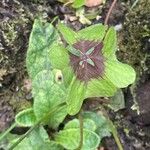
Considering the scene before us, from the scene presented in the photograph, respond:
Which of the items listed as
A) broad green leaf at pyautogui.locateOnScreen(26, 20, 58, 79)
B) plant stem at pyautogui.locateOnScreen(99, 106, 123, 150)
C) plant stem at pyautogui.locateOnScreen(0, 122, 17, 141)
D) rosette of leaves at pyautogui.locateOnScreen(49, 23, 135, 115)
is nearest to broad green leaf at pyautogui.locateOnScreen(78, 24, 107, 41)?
rosette of leaves at pyautogui.locateOnScreen(49, 23, 135, 115)

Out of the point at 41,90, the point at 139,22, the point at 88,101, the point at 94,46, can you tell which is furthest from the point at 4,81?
the point at 139,22

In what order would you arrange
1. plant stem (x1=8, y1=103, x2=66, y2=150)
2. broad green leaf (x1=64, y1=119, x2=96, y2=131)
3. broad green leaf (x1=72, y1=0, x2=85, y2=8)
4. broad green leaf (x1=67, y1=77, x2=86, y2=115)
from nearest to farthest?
broad green leaf (x1=67, y1=77, x2=86, y2=115) → plant stem (x1=8, y1=103, x2=66, y2=150) → broad green leaf (x1=64, y1=119, x2=96, y2=131) → broad green leaf (x1=72, y1=0, x2=85, y2=8)

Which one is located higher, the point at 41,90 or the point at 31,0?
the point at 31,0

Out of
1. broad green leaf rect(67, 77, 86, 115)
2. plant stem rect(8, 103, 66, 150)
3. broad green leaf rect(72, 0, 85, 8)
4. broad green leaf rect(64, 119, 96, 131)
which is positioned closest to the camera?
broad green leaf rect(67, 77, 86, 115)

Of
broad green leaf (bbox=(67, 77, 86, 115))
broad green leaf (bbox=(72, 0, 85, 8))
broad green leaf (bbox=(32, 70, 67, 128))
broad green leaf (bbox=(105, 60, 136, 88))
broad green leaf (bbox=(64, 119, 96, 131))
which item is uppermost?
broad green leaf (bbox=(72, 0, 85, 8))

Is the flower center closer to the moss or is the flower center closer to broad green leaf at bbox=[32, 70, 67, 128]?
broad green leaf at bbox=[32, 70, 67, 128]

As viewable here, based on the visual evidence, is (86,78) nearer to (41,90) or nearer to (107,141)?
(41,90)
